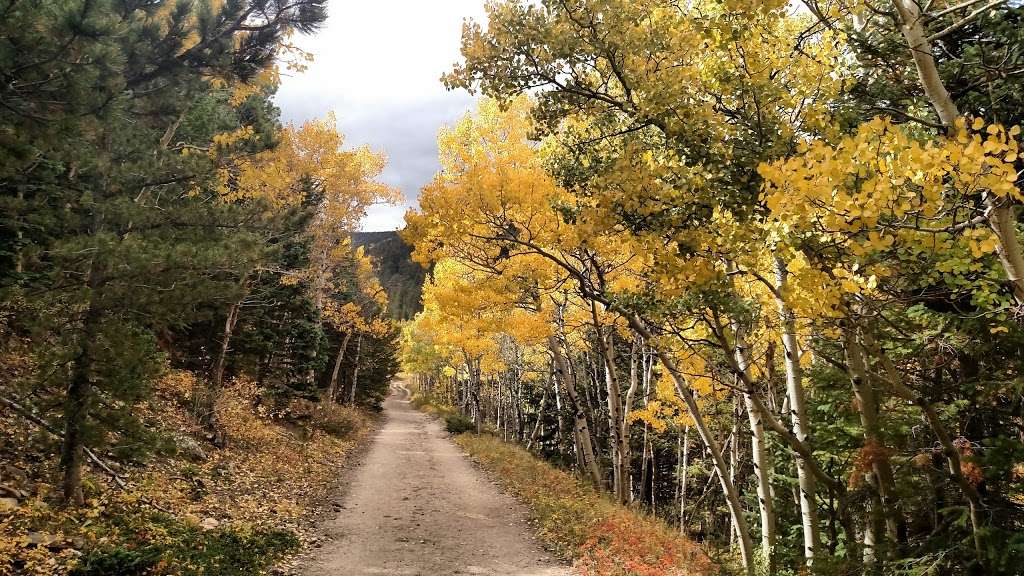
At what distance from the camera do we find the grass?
7.06m

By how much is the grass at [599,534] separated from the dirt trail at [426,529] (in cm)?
35

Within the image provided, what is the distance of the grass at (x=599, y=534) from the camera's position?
7.06 meters

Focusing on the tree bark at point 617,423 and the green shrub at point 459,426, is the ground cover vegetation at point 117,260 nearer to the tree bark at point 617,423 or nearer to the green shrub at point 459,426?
the tree bark at point 617,423

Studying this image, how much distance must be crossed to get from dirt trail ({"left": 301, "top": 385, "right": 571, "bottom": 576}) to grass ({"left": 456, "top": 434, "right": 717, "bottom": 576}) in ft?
1.16

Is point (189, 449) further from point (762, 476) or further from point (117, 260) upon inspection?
point (762, 476)

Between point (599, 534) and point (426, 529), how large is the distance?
3017 millimetres

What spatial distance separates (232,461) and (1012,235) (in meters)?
12.6

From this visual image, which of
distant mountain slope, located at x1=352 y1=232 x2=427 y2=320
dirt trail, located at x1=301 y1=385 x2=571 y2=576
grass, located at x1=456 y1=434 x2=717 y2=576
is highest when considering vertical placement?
distant mountain slope, located at x1=352 y1=232 x2=427 y2=320

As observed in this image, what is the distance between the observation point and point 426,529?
9.06 metres

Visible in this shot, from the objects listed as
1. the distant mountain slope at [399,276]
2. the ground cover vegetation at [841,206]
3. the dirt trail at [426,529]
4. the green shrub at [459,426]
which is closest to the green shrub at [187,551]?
the dirt trail at [426,529]

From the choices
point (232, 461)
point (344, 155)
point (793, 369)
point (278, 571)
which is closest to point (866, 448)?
point (793, 369)

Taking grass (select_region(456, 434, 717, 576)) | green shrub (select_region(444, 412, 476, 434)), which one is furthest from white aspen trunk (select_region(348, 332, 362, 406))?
grass (select_region(456, 434, 717, 576))

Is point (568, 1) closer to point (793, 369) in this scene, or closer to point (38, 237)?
point (793, 369)

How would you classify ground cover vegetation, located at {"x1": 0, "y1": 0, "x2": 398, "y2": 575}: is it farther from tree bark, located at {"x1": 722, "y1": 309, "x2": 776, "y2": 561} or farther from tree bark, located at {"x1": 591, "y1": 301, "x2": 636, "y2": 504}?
tree bark, located at {"x1": 591, "y1": 301, "x2": 636, "y2": 504}
